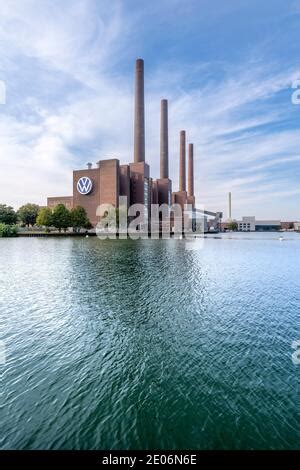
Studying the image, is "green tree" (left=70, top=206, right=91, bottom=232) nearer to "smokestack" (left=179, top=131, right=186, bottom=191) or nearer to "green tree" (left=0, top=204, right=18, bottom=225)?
"green tree" (left=0, top=204, right=18, bottom=225)

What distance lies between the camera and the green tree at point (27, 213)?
11462 centimetres

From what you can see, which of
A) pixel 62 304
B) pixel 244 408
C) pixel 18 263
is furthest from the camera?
pixel 18 263

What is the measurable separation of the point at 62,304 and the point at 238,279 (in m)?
15.1

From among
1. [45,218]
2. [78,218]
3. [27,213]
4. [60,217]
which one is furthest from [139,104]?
[27,213]

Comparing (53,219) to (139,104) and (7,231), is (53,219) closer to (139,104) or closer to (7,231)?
(7,231)

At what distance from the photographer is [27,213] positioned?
11519 cm

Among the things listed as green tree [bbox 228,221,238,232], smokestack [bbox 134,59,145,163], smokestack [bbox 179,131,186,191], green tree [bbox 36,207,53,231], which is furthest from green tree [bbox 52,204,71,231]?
green tree [bbox 228,221,238,232]

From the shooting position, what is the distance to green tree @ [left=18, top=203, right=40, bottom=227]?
376ft

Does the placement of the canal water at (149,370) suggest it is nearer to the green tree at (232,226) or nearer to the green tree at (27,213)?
the green tree at (27,213)

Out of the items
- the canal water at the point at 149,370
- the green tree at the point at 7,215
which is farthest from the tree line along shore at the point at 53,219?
the canal water at the point at 149,370

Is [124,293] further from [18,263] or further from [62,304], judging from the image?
[18,263]

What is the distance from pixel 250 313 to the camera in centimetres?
1384
